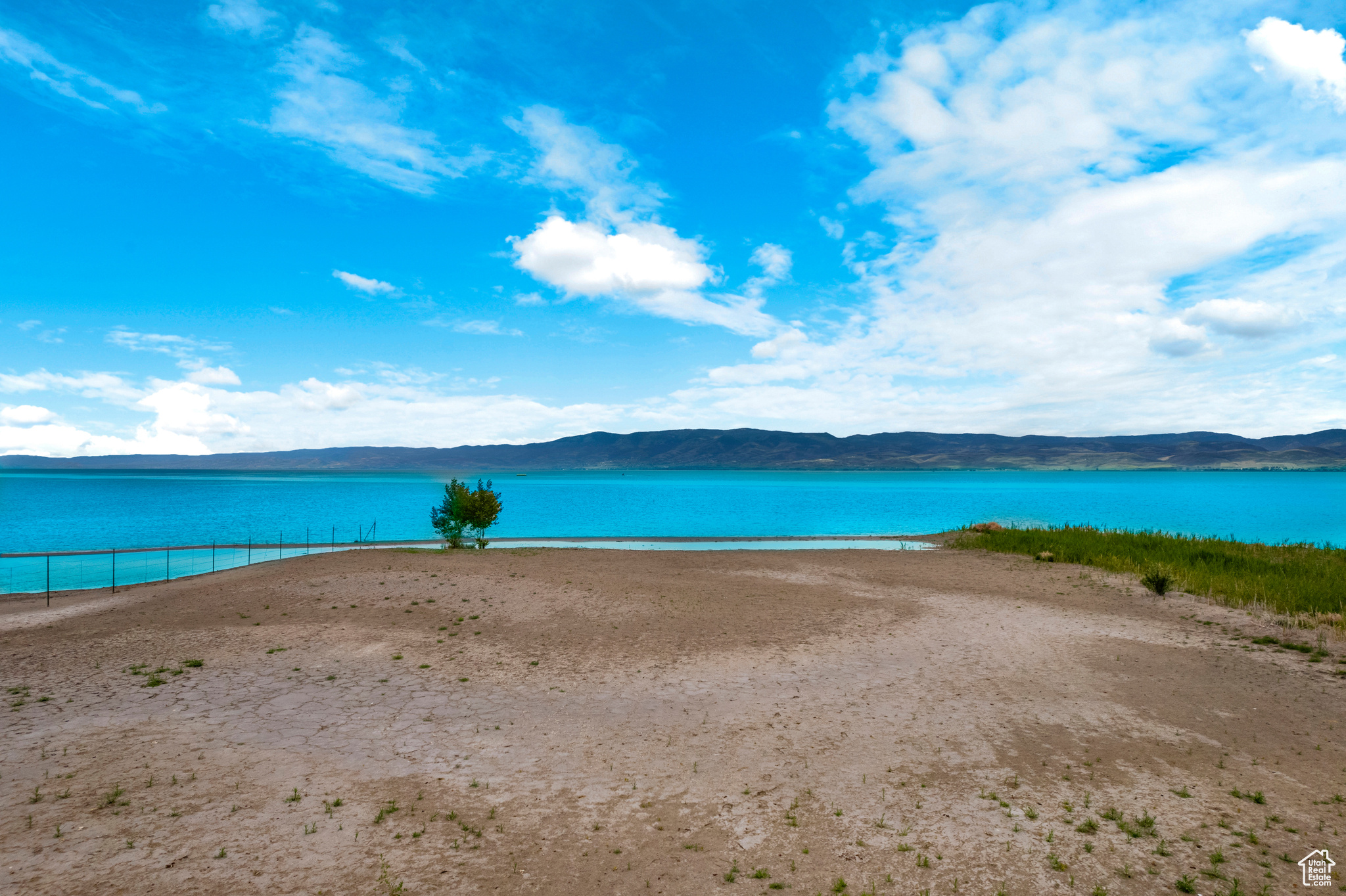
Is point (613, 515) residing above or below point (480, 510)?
below

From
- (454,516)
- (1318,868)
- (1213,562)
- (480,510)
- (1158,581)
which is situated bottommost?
(1213,562)

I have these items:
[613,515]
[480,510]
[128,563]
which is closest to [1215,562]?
[480,510]

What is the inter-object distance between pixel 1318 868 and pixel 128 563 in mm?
49353

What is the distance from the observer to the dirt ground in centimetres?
706

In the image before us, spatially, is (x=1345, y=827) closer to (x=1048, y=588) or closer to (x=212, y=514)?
(x=1048, y=588)

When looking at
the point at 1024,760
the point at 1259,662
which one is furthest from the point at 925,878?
the point at 1259,662

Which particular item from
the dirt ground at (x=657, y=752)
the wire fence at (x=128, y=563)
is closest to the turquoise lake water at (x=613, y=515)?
the wire fence at (x=128, y=563)

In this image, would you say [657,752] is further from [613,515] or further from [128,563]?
[613,515]

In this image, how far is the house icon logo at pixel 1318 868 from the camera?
676 cm

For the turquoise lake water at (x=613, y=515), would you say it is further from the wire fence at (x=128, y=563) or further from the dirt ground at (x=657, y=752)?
the dirt ground at (x=657, y=752)

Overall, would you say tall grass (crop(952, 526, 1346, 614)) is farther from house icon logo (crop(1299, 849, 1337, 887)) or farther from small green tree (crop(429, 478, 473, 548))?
small green tree (crop(429, 478, 473, 548))

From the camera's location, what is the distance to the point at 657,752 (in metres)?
10.1

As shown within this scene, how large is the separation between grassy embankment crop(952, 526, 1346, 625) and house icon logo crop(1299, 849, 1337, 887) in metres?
14.7

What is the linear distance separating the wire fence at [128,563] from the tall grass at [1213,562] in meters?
37.6
